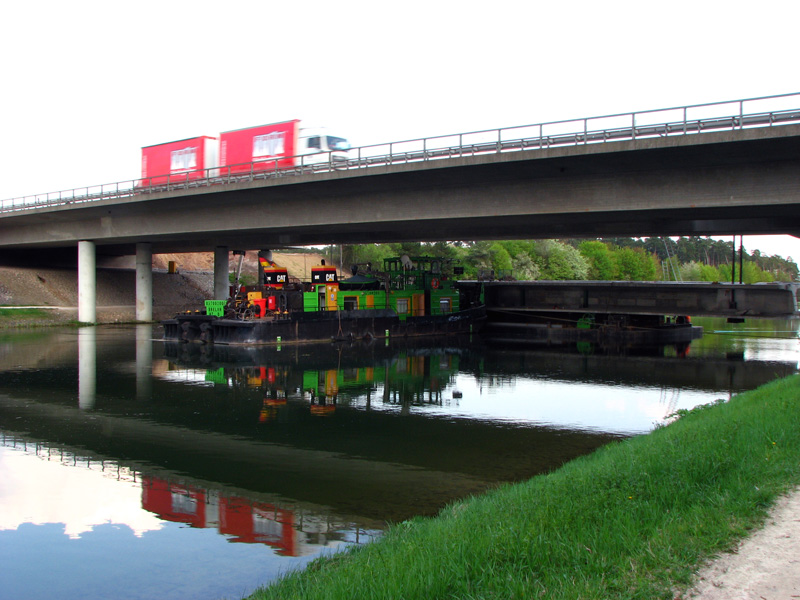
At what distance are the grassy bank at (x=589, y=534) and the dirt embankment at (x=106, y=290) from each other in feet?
165

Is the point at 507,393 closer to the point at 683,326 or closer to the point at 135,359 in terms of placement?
the point at 135,359

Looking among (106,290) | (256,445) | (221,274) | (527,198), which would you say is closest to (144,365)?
(256,445)

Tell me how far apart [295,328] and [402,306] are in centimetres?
977

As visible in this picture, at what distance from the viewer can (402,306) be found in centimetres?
4462

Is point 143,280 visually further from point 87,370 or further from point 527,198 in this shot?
point 527,198

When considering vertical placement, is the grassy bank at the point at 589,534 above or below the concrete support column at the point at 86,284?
below

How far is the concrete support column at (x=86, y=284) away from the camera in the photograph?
5069 cm

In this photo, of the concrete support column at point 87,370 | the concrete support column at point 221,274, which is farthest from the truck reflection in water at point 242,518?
the concrete support column at point 221,274

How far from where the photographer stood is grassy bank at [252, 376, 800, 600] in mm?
5148

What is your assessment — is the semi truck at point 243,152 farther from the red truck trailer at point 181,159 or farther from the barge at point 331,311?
the barge at point 331,311

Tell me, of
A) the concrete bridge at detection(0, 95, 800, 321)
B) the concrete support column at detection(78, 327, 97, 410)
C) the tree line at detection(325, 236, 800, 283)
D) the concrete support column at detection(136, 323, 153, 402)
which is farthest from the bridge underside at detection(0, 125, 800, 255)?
the tree line at detection(325, 236, 800, 283)

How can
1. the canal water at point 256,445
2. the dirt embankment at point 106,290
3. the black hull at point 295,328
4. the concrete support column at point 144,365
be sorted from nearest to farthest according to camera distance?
the canal water at point 256,445, the concrete support column at point 144,365, the black hull at point 295,328, the dirt embankment at point 106,290

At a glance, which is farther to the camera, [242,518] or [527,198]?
[527,198]

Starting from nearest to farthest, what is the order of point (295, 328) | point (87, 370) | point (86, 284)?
1. point (87, 370)
2. point (295, 328)
3. point (86, 284)
